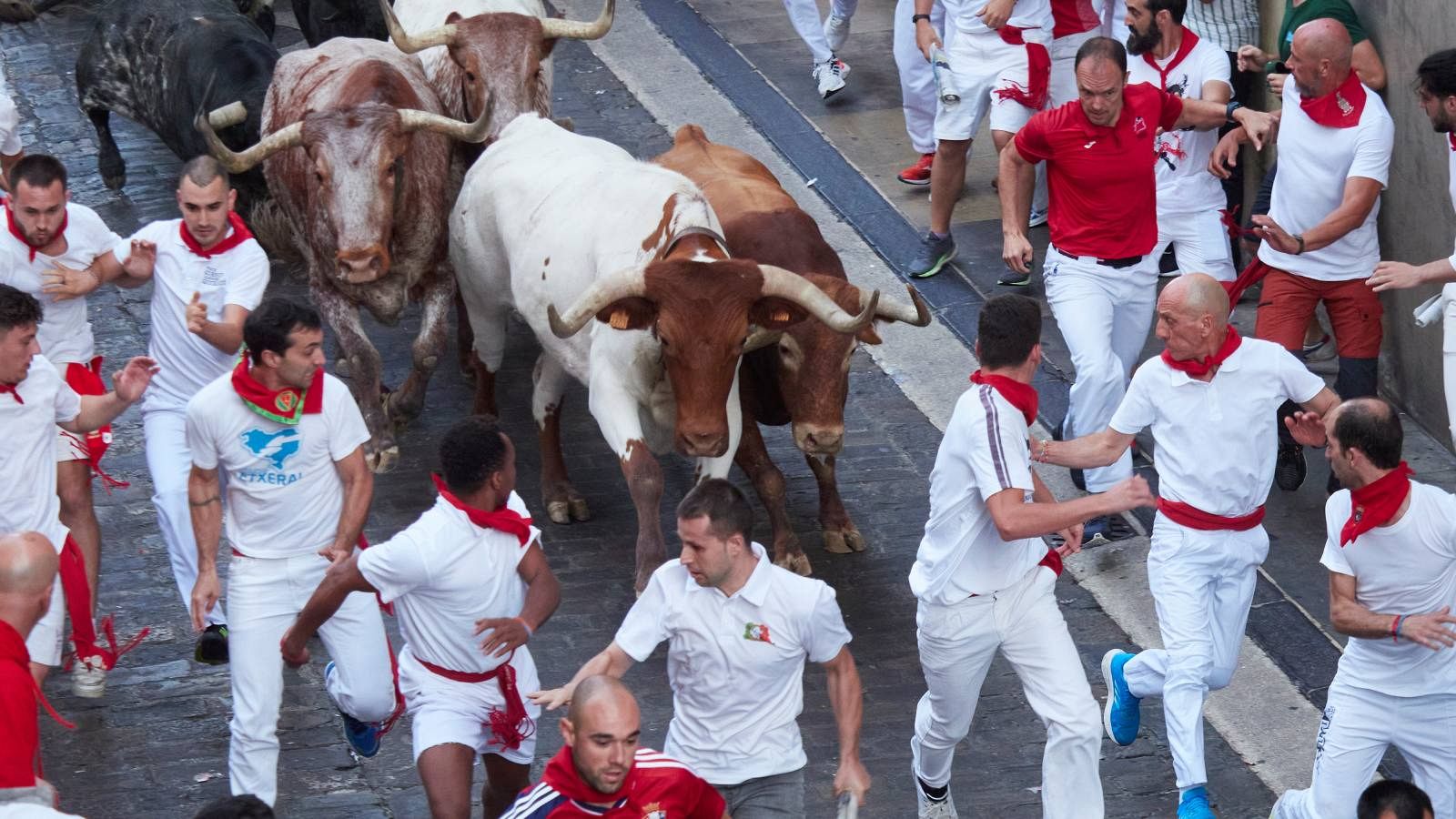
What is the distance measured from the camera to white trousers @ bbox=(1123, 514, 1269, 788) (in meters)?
7.09

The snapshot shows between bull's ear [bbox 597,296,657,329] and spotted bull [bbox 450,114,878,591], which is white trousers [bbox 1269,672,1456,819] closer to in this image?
spotted bull [bbox 450,114,878,591]

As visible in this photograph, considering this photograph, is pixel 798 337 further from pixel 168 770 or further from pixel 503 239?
pixel 168 770

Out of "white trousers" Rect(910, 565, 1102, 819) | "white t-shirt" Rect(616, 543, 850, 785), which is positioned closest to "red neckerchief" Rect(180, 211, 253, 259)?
"white t-shirt" Rect(616, 543, 850, 785)

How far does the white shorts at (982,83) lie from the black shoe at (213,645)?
5.33 m

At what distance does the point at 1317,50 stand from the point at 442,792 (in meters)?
5.10

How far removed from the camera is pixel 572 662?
27.2ft

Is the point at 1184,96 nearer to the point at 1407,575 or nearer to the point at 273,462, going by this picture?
the point at 1407,575

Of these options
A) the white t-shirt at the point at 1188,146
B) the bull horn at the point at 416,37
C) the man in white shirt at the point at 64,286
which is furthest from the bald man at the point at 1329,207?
the man in white shirt at the point at 64,286

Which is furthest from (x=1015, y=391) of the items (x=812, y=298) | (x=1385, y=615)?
(x=812, y=298)

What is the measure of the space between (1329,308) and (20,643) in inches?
236

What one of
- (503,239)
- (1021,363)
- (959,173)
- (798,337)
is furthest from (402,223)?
(1021,363)

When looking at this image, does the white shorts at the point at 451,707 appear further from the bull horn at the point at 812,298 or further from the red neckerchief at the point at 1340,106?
the red neckerchief at the point at 1340,106

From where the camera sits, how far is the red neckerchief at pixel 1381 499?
634cm

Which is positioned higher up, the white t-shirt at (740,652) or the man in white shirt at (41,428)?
the white t-shirt at (740,652)
